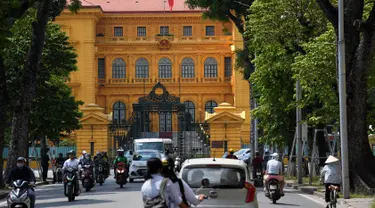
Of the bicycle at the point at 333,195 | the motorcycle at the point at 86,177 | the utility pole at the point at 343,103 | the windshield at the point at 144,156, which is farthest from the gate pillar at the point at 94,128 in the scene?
the bicycle at the point at 333,195

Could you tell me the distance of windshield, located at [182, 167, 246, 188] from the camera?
15.6 m

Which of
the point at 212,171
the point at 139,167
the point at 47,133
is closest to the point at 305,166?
the point at 139,167

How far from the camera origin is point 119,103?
98562mm

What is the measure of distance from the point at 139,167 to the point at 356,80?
15.4 metres

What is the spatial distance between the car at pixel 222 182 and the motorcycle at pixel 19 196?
5696mm

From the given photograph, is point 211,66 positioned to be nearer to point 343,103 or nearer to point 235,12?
point 235,12

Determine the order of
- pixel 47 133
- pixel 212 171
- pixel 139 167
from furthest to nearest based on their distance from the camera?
1. pixel 47 133
2. pixel 139 167
3. pixel 212 171

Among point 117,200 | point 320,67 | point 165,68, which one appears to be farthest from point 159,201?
point 165,68

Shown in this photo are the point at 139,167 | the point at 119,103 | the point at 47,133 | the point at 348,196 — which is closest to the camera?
the point at 348,196

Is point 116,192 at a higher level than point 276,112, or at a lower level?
lower

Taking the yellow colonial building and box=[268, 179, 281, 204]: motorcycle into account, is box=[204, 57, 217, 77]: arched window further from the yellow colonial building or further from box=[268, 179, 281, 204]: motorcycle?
box=[268, 179, 281, 204]: motorcycle

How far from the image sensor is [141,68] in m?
99.6

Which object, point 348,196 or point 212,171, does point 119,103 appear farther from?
point 212,171

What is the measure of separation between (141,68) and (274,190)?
73.7m
